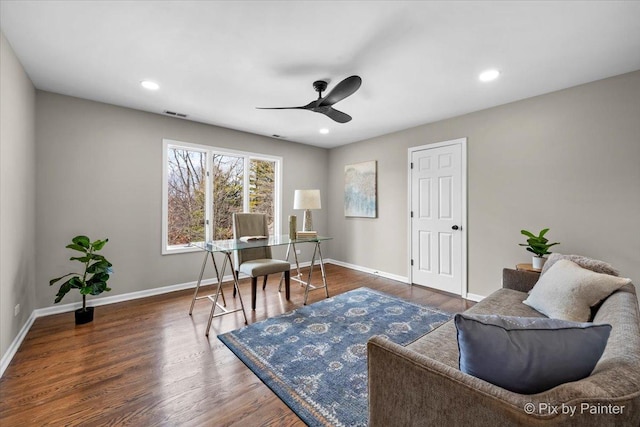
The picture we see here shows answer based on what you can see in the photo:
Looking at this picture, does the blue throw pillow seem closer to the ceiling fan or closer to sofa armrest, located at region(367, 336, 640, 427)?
sofa armrest, located at region(367, 336, 640, 427)

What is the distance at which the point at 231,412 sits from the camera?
5.38ft

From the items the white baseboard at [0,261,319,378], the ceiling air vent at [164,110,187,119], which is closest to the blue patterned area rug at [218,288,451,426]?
the white baseboard at [0,261,319,378]

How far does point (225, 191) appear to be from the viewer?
4.44 meters

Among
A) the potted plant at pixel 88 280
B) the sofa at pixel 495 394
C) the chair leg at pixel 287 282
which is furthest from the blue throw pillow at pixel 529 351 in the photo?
the potted plant at pixel 88 280

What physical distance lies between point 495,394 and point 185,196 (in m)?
4.15

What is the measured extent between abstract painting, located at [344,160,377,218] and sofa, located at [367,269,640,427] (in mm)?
3706

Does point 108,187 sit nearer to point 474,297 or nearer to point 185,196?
point 185,196

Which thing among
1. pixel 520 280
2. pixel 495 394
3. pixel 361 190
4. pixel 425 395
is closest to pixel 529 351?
pixel 495 394

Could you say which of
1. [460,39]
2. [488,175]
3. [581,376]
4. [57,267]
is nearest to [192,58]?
[460,39]

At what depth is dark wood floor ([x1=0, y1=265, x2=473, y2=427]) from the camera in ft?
5.27

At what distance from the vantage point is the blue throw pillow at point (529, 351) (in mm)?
826

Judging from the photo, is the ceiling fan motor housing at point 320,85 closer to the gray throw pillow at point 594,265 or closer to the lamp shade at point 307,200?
the lamp shade at point 307,200

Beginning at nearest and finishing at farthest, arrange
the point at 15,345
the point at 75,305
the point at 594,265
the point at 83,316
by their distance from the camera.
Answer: the point at 594,265 → the point at 15,345 → the point at 83,316 → the point at 75,305

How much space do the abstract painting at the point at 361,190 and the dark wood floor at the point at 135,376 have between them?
2.61m
